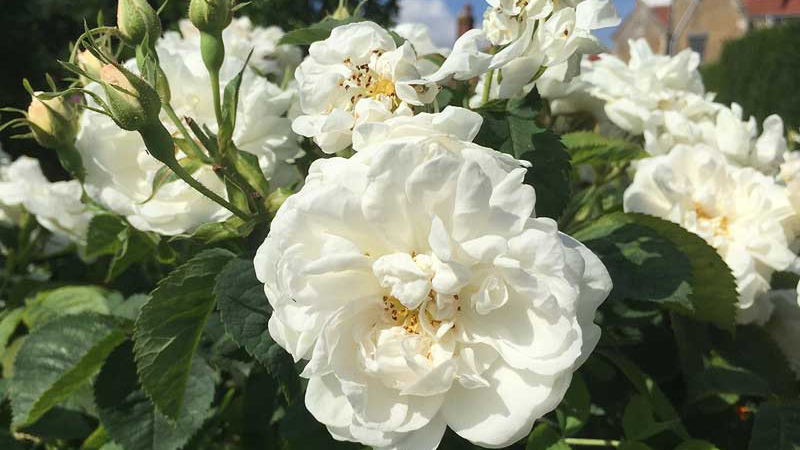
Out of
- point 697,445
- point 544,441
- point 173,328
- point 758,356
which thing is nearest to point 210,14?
point 173,328

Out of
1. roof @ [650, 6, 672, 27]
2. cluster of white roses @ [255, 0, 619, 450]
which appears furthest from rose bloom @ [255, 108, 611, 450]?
roof @ [650, 6, 672, 27]

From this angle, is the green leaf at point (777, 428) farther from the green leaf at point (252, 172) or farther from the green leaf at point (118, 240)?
the green leaf at point (118, 240)

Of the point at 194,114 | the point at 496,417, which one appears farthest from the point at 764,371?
the point at 194,114

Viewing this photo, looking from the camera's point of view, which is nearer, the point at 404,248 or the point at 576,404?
the point at 404,248

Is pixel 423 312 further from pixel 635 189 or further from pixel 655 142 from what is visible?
pixel 655 142

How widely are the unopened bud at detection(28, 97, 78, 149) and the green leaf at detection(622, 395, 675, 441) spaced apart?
683 millimetres

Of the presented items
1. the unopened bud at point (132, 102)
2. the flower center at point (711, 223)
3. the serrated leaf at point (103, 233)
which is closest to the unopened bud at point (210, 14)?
the unopened bud at point (132, 102)

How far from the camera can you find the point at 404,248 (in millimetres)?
521

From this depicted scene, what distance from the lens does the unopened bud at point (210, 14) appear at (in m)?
0.63

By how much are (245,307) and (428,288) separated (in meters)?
0.20

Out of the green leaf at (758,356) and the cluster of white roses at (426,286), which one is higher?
the cluster of white roses at (426,286)

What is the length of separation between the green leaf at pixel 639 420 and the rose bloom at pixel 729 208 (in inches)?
8.9

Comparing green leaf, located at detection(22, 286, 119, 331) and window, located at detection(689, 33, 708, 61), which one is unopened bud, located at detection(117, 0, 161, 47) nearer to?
green leaf, located at detection(22, 286, 119, 331)

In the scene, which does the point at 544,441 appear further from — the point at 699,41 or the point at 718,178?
the point at 699,41
